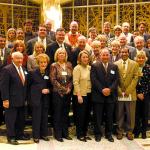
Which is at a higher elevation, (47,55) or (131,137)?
(47,55)

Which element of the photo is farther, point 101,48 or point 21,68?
point 101,48

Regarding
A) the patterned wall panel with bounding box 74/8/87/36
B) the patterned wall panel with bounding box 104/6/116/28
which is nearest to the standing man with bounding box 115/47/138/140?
the patterned wall panel with bounding box 104/6/116/28

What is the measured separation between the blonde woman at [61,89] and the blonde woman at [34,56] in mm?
282

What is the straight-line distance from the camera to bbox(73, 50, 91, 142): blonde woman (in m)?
7.22

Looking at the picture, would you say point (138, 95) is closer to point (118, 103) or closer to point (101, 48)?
point (118, 103)

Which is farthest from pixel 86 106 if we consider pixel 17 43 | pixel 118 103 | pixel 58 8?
pixel 58 8

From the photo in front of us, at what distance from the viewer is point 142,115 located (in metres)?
7.61

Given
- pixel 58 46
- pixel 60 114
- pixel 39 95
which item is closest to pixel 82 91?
pixel 60 114

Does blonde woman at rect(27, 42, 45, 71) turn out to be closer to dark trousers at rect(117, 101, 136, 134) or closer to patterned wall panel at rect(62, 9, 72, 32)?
dark trousers at rect(117, 101, 136, 134)

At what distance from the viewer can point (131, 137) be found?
7.42 m

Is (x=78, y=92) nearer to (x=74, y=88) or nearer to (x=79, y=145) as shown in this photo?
(x=74, y=88)

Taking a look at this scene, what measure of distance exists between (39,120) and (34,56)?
3.63 ft

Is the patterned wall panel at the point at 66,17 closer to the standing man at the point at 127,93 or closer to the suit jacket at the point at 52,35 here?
the suit jacket at the point at 52,35

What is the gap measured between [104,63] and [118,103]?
75 centimetres
